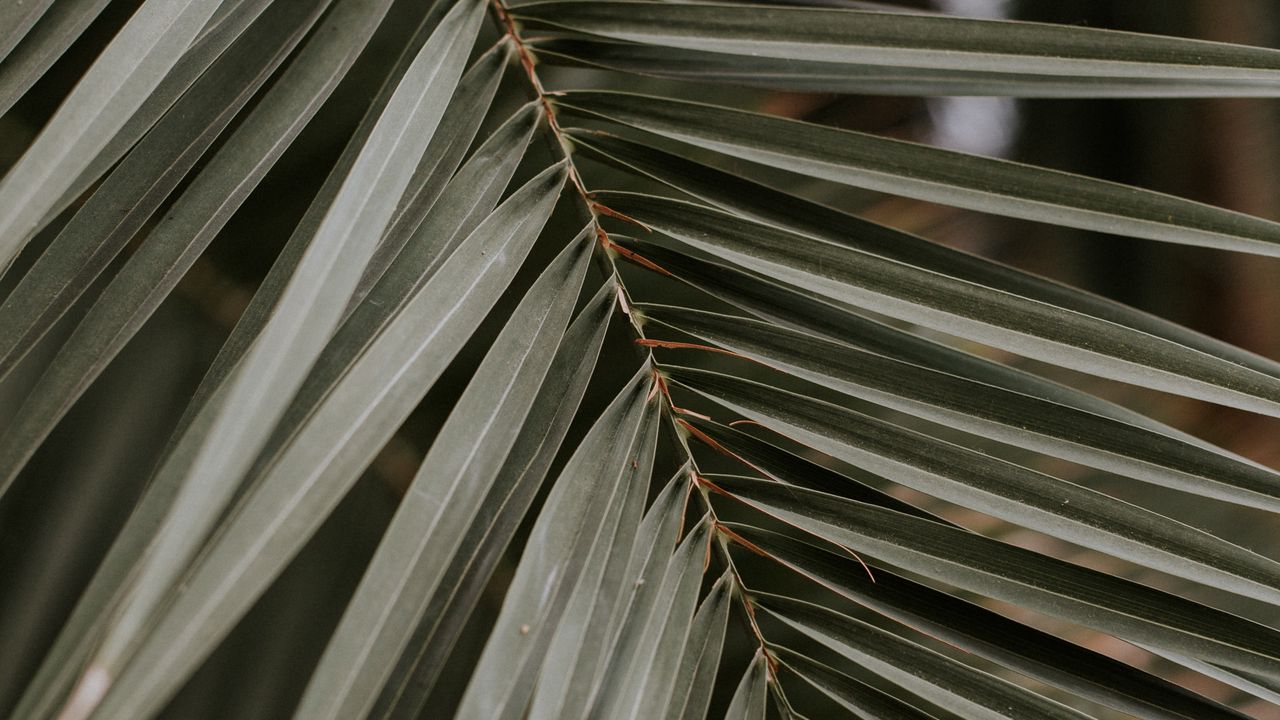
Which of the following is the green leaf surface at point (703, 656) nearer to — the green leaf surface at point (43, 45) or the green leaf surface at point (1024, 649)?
the green leaf surface at point (1024, 649)

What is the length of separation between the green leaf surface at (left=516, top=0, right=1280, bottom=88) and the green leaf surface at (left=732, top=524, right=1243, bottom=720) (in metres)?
0.29

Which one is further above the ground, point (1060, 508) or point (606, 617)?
point (1060, 508)

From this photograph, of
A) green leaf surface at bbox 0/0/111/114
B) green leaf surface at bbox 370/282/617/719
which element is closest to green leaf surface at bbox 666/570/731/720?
green leaf surface at bbox 370/282/617/719

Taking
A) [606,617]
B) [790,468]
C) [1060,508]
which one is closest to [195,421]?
[606,617]

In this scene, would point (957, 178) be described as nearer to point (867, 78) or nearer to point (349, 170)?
point (867, 78)

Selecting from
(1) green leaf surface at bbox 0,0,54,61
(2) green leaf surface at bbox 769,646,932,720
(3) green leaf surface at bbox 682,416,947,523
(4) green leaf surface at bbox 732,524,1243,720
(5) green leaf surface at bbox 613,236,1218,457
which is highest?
(5) green leaf surface at bbox 613,236,1218,457

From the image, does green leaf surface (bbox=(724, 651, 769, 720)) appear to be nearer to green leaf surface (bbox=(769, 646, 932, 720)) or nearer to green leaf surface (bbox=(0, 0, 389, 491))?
green leaf surface (bbox=(769, 646, 932, 720))

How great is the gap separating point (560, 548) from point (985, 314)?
252 mm

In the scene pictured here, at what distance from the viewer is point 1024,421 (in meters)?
0.38

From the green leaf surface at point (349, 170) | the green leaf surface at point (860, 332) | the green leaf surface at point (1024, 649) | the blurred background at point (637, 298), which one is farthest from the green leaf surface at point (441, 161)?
the green leaf surface at point (1024, 649)

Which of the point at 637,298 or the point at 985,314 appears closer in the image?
the point at 985,314

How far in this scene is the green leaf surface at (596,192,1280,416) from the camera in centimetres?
36

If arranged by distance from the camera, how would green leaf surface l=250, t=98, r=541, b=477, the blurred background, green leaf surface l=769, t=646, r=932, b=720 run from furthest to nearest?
the blurred background → green leaf surface l=769, t=646, r=932, b=720 → green leaf surface l=250, t=98, r=541, b=477

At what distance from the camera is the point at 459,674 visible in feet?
2.45
